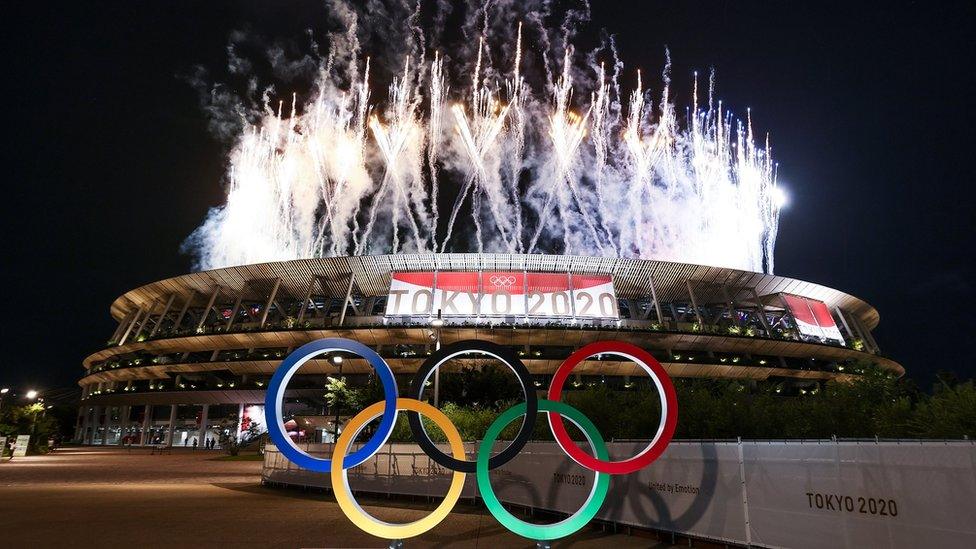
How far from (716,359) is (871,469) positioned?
52843 millimetres

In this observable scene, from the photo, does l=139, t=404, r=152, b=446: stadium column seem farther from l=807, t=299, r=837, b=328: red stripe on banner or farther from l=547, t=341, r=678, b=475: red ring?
l=807, t=299, r=837, b=328: red stripe on banner

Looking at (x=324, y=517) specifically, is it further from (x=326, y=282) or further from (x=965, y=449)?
(x=326, y=282)

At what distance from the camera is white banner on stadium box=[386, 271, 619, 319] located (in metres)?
54.6

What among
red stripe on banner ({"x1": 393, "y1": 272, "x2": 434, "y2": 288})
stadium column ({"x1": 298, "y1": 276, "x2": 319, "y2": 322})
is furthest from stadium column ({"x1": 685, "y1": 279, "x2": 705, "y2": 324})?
stadium column ({"x1": 298, "y1": 276, "x2": 319, "y2": 322})

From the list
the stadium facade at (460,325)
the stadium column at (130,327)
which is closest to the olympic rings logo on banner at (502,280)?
the stadium facade at (460,325)

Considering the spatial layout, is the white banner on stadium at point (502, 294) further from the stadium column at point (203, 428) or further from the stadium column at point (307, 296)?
the stadium column at point (203, 428)

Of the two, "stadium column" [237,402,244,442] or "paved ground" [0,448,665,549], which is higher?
"stadium column" [237,402,244,442]

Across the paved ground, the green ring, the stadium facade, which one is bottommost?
the paved ground

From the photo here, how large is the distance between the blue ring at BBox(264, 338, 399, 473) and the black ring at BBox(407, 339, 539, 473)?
475 mm

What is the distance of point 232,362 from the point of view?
59094 mm

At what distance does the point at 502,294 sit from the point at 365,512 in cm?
4477

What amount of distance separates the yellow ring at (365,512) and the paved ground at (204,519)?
1.03 metres

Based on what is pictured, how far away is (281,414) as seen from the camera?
10.5 meters

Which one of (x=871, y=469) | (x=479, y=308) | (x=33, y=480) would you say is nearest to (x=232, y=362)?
(x=479, y=308)
